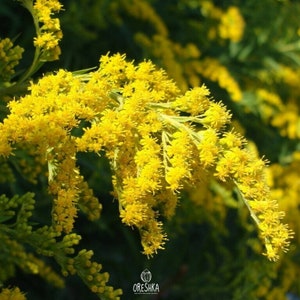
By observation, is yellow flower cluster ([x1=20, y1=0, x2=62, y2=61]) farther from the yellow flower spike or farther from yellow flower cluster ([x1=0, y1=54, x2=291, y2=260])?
the yellow flower spike

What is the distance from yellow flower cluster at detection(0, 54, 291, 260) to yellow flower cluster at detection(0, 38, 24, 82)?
22 centimetres

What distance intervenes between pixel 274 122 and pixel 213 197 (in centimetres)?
106

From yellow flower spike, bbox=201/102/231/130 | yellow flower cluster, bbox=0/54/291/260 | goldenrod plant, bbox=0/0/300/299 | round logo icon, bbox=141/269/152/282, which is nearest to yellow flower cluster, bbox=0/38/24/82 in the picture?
goldenrod plant, bbox=0/0/300/299

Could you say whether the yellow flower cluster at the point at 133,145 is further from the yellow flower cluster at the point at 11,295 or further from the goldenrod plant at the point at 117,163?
the yellow flower cluster at the point at 11,295

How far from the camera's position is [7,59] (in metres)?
2.54

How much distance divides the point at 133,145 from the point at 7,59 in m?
0.59

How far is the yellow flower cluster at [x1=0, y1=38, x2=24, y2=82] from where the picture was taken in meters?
2.55

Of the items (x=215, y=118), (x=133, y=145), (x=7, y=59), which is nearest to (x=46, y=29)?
(x=7, y=59)

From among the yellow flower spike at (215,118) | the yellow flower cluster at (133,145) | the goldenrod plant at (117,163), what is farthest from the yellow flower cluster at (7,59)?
the yellow flower spike at (215,118)

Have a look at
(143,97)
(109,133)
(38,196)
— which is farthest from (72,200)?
(38,196)

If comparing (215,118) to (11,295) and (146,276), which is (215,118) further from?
(146,276)

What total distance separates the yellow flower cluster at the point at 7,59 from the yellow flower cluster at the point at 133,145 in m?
0.22

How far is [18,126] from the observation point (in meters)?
2.26

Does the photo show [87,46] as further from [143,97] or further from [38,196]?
[143,97]
